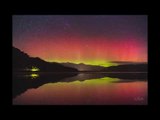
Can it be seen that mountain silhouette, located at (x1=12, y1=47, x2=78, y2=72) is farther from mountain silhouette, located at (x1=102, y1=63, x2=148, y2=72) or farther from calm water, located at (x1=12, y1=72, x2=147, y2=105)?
mountain silhouette, located at (x1=102, y1=63, x2=148, y2=72)

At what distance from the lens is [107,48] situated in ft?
13.0

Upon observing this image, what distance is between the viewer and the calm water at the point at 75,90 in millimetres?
3844

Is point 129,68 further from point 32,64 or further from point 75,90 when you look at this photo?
point 32,64

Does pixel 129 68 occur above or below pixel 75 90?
above

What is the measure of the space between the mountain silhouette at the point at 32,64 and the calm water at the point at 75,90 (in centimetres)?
7

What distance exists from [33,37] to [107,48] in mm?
912

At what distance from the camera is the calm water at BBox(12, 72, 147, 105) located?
3.84 metres

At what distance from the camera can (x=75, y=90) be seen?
3863 mm

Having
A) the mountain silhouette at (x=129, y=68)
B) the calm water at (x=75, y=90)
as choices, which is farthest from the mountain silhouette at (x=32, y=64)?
the mountain silhouette at (x=129, y=68)

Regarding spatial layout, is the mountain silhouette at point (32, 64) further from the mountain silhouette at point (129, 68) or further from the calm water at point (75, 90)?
the mountain silhouette at point (129, 68)

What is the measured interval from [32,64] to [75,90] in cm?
62

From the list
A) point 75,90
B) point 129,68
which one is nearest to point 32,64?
point 75,90

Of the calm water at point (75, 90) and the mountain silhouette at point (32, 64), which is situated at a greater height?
the mountain silhouette at point (32, 64)
